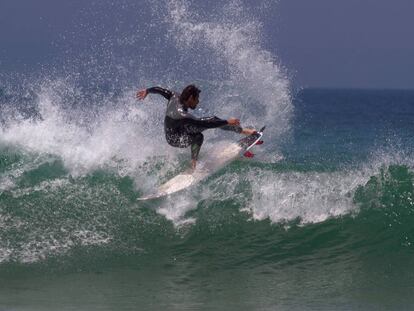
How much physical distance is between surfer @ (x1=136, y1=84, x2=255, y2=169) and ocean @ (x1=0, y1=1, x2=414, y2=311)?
1049 millimetres

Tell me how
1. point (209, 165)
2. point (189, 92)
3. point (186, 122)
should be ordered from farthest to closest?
1. point (209, 165)
2. point (186, 122)
3. point (189, 92)

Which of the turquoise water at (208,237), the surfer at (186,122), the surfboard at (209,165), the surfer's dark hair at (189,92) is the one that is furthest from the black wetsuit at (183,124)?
the turquoise water at (208,237)

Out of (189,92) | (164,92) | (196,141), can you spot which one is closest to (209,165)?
(196,141)

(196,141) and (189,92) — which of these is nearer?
(189,92)

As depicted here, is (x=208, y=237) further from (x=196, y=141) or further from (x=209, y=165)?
(x=196, y=141)

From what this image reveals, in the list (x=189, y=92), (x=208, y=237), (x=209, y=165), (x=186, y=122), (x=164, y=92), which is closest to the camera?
(x=189, y=92)

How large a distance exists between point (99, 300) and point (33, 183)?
13.8ft

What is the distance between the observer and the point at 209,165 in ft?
40.3

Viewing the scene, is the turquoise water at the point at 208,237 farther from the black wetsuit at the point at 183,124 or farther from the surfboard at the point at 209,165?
the black wetsuit at the point at 183,124

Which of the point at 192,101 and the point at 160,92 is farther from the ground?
the point at 160,92

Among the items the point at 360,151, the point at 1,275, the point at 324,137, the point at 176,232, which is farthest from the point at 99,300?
the point at 324,137

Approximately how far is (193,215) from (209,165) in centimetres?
83

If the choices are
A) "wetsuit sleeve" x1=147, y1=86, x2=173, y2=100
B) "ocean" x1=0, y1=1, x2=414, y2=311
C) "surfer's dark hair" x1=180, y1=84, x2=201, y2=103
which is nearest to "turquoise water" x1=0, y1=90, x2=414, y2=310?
"ocean" x1=0, y1=1, x2=414, y2=311

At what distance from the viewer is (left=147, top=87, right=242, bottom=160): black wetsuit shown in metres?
11.2
